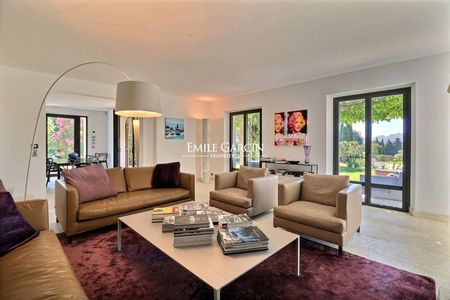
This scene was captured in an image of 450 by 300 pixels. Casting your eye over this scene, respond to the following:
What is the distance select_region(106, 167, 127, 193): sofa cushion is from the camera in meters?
3.39

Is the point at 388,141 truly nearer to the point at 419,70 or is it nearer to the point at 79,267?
the point at 419,70

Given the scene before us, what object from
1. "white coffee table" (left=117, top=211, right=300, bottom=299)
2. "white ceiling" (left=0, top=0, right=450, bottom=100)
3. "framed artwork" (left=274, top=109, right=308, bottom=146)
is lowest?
"white coffee table" (left=117, top=211, right=300, bottom=299)

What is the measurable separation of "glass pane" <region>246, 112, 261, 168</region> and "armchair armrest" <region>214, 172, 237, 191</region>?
2.12 metres

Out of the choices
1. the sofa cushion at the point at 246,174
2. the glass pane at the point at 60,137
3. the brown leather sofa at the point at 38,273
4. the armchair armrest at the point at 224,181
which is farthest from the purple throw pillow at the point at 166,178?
the glass pane at the point at 60,137

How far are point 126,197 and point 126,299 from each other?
1.65m

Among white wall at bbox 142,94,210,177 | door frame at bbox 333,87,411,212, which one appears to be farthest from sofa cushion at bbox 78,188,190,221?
door frame at bbox 333,87,411,212

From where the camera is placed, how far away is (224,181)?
378cm

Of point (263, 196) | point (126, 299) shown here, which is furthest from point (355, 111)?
point (126, 299)

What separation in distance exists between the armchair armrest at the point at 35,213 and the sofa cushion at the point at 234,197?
208 cm

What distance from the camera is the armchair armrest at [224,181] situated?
3.72 metres

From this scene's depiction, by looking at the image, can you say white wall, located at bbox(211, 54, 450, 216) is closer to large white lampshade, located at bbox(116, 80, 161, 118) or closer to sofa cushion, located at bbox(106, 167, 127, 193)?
large white lampshade, located at bbox(116, 80, 161, 118)

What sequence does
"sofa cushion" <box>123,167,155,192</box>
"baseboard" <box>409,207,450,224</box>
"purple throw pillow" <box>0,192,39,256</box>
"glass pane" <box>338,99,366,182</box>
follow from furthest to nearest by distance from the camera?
"glass pane" <box>338,99,366,182</box> < "sofa cushion" <box>123,167,155,192</box> < "baseboard" <box>409,207,450,224</box> < "purple throw pillow" <box>0,192,39,256</box>

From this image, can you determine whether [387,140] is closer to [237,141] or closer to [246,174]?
[246,174]

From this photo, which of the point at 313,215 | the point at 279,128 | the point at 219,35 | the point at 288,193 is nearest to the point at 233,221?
the point at 313,215
